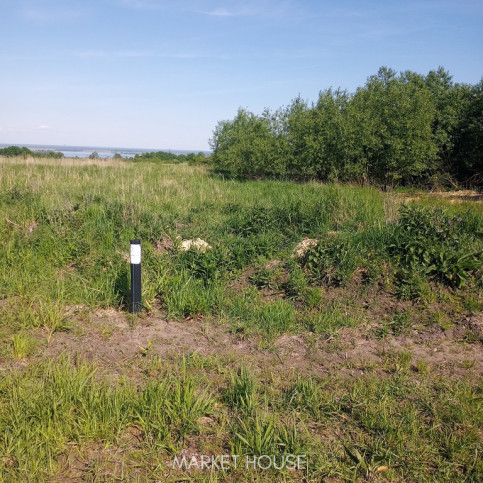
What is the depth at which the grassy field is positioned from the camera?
2.99 m

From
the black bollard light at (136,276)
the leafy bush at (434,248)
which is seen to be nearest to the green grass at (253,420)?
the black bollard light at (136,276)

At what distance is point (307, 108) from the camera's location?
19.6 meters

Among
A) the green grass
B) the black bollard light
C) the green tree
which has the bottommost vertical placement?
the green grass

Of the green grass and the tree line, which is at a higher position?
the tree line

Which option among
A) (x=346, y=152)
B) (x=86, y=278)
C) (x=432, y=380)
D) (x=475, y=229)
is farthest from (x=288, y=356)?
(x=346, y=152)

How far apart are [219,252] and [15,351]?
3159 mm

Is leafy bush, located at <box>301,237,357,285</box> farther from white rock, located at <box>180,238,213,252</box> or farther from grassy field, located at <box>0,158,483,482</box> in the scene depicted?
white rock, located at <box>180,238,213,252</box>

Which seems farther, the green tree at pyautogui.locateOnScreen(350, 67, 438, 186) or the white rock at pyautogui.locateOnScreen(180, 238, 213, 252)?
the green tree at pyautogui.locateOnScreen(350, 67, 438, 186)

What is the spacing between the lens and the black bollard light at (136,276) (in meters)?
5.04

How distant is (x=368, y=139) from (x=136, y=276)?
1311cm

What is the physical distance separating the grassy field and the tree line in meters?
8.30

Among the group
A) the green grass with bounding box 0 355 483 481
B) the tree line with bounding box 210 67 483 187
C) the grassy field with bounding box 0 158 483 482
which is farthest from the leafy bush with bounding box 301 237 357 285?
the tree line with bounding box 210 67 483 187

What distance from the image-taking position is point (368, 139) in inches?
630

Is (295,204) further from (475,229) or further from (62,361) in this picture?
(62,361)
